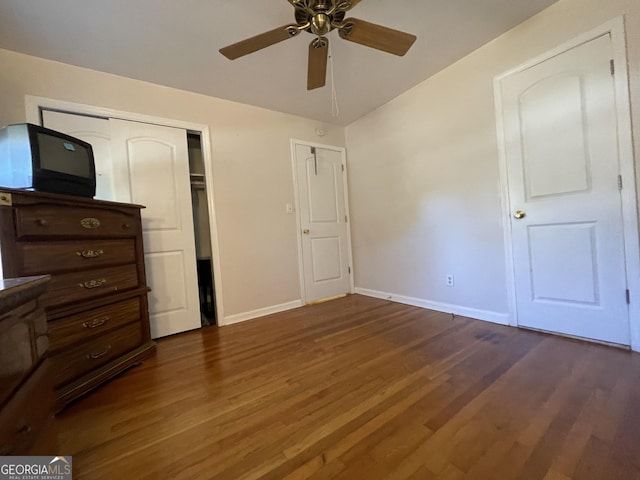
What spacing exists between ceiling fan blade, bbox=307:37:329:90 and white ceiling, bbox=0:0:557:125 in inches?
15.9

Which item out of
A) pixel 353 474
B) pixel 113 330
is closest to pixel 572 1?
pixel 353 474

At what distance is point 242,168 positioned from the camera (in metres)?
2.82

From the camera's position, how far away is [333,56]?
2148mm

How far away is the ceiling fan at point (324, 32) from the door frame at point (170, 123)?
4.14 ft

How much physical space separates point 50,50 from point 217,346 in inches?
99.4

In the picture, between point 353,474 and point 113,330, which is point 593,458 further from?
point 113,330

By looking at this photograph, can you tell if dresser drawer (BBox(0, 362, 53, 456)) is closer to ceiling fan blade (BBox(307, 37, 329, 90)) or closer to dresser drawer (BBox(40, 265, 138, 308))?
dresser drawer (BBox(40, 265, 138, 308))

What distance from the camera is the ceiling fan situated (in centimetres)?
128

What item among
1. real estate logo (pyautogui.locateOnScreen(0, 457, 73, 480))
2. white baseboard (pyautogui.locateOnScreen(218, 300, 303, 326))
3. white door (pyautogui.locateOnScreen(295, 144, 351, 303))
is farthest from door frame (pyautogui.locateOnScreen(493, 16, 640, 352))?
real estate logo (pyautogui.locateOnScreen(0, 457, 73, 480))

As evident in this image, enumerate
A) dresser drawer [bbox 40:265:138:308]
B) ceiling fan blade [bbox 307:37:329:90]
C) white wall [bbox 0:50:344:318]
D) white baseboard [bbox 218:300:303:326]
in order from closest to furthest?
dresser drawer [bbox 40:265:138:308], ceiling fan blade [bbox 307:37:329:90], white wall [bbox 0:50:344:318], white baseboard [bbox 218:300:303:326]

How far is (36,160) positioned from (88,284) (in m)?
0.71

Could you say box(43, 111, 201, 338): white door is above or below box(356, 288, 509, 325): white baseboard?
above

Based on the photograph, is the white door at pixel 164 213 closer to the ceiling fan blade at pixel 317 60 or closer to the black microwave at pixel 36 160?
the black microwave at pixel 36 160

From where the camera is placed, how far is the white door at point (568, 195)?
1.65 m
